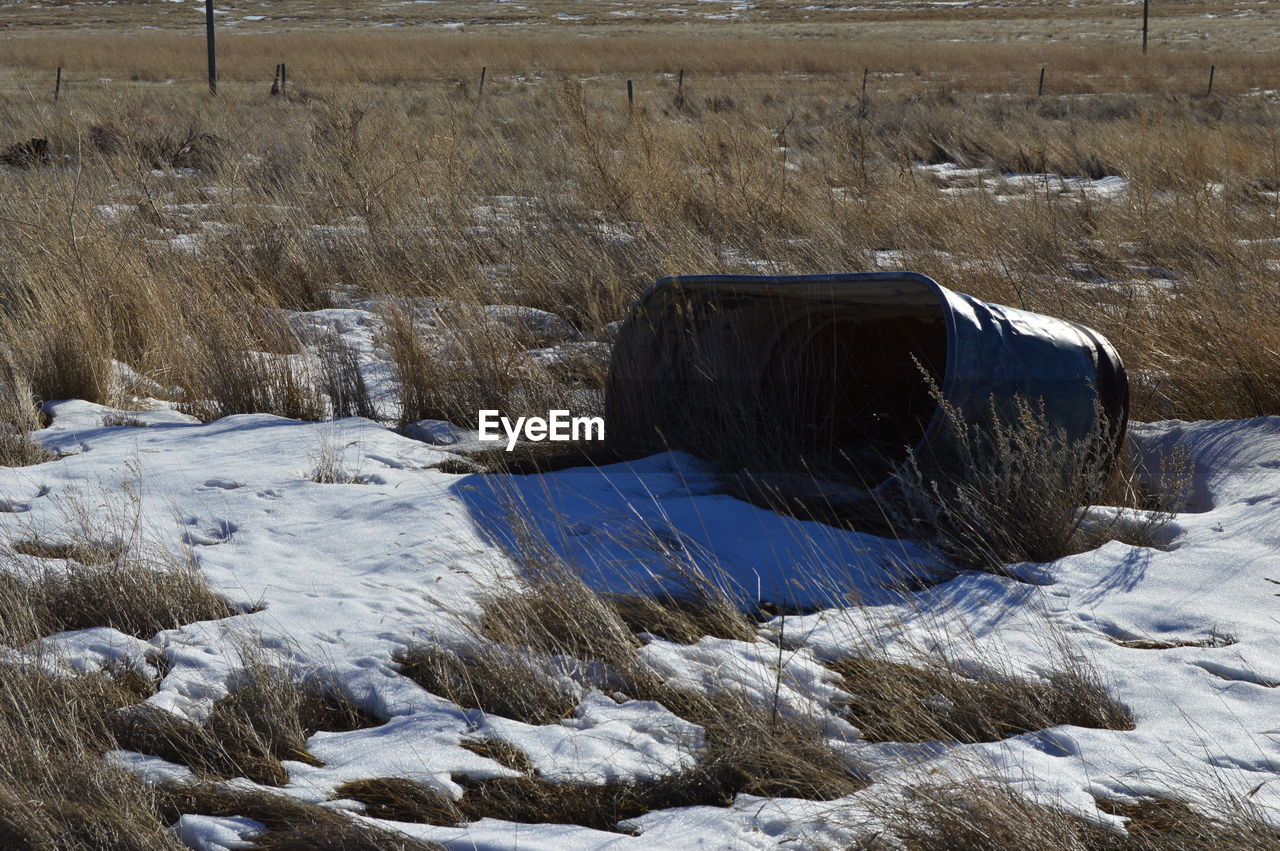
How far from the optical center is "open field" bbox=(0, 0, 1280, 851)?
2.47 m

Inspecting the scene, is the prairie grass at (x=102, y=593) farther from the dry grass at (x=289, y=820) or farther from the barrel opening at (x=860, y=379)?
the barrel opening at (x=860, y=379)

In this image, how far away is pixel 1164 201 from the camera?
9047 millimetres

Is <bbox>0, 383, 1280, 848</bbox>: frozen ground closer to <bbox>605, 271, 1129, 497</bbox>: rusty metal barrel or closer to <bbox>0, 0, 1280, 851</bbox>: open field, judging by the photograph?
<bbox>0, 0, 1280, 851</bbox>: open field

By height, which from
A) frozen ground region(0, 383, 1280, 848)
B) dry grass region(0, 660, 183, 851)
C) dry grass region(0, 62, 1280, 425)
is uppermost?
dry grass region(0, 62, 1280, 425)

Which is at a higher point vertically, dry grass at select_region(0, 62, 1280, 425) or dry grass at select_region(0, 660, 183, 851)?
dry grass at select_region(0, 62, 1280, 425)

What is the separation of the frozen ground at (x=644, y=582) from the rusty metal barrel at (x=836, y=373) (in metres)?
0.34

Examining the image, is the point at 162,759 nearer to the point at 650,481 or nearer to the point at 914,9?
the point at 650,481

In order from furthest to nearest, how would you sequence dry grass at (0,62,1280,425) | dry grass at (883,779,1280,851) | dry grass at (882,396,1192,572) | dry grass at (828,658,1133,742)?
dry grass at (0,62,1280,425) < dry grass at (882,396,1192,572) < dry grass at (828,658,1133,742) < dry grass at (883,779,1280,851)

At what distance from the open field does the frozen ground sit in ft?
0.06

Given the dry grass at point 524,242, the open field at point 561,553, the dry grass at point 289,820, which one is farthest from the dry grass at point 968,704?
the dry grass at point 524,242

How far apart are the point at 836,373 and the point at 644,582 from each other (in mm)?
1847

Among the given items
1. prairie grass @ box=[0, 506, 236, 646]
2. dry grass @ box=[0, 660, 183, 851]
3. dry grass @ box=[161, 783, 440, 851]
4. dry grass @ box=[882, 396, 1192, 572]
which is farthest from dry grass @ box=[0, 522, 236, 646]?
dry grass @ box=[882, 396, 1192, 572]

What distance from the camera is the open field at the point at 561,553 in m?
2.47

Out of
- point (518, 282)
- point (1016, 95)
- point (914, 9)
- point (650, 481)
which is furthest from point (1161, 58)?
point (914, 9)
